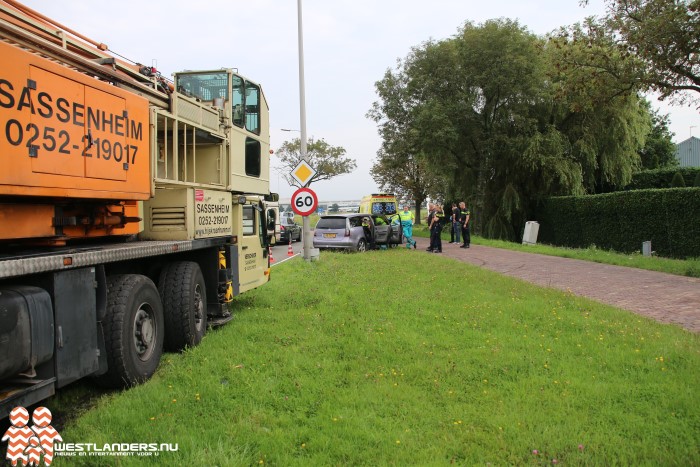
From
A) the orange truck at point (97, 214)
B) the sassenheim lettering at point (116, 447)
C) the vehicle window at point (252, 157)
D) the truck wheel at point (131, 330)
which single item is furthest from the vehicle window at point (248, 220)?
the sassenheim lettering at point (116, 447)

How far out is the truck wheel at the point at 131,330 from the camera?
15.1ft

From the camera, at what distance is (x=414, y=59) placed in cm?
2920

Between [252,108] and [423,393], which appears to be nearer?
[423,393]

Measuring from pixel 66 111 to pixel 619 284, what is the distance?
34.7 ft

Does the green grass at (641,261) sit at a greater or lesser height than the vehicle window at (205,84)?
lesser

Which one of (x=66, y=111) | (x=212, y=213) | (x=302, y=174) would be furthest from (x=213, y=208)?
(x=302, y=174)

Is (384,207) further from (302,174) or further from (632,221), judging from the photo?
(302,174)

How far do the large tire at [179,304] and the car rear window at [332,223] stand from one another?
1284 cm

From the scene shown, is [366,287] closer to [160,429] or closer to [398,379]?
[398,379]

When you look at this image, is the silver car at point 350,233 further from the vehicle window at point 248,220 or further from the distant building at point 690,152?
the distant building at point 690,152

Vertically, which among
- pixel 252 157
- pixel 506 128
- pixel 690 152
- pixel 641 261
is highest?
pixel 690 152

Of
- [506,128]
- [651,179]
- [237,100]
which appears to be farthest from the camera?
[651,179]

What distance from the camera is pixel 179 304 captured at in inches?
235

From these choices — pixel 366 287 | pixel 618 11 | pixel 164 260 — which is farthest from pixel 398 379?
pixel 618 11
